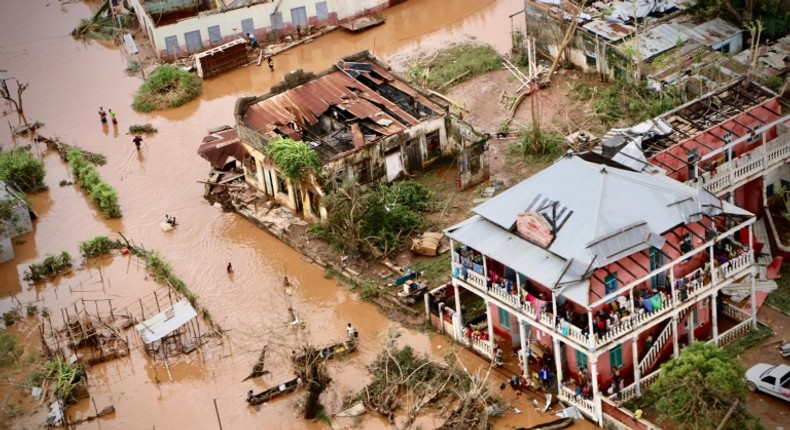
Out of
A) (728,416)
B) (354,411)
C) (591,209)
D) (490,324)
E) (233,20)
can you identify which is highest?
(233,20)

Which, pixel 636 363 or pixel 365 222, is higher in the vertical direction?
pixel 365 222

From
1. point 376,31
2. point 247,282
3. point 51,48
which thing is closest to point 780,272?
point 247,282

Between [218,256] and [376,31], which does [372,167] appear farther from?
[376,31]

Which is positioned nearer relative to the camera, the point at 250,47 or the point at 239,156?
the point at 239,156

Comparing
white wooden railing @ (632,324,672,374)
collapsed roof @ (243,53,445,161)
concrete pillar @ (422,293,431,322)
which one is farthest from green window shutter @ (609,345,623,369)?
collapsed roof @ (243,53,445,161)

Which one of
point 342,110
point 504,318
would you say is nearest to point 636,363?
point 504,318

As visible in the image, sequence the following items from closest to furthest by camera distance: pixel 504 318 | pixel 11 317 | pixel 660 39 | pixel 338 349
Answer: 1. pixel 504 318
2. pixel 338 349
3. pixel 11 317
4. pixel 660 39

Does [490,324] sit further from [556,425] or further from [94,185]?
[94,185]

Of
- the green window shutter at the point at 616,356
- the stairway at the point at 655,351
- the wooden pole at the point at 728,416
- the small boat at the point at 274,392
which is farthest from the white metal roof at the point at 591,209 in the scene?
the small boat at the point at 274,392
